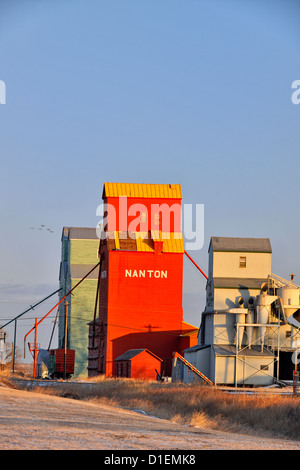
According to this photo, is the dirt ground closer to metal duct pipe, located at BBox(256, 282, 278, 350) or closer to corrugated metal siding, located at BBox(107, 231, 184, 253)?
metal duct pipe, located at BBox(256, 282, 278, 350)

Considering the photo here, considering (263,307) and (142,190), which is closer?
(263,307)

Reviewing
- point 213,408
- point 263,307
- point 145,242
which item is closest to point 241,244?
point 263,307

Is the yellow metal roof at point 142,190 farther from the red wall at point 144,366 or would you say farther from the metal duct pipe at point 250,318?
the metal duct pipe at point 250,318

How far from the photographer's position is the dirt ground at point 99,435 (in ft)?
49.6

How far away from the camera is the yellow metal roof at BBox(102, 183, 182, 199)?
60688mm

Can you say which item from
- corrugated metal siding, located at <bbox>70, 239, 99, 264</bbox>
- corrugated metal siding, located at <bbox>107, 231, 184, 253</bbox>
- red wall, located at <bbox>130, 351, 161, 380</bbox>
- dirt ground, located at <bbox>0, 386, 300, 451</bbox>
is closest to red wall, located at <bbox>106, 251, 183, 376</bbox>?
corrugated metal siding, located at <bbox>107, 231, 184, 253</bbox>

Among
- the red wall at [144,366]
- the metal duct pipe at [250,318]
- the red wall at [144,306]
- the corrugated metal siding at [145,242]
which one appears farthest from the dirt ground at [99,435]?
the corrugated metal siding at [145,242]

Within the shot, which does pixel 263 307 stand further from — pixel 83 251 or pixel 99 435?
pixel 99 435

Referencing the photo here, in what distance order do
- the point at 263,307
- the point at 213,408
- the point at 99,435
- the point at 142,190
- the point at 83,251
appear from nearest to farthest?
the point at 99,435, the point at 213,408, the point at 263,307, the point at 142,190, the point at 83,251

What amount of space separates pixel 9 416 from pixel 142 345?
3867cm

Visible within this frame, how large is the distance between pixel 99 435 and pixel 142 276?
4336 cm

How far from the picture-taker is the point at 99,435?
16719 mm

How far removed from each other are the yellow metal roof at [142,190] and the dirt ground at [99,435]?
37.8m
